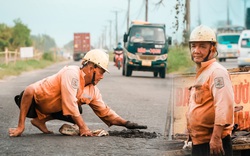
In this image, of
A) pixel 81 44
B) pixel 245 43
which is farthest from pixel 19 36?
pixel 245 43

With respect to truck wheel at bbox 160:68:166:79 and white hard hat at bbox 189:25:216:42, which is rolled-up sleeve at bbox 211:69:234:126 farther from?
truck wheel at bbox 160:68:166:79

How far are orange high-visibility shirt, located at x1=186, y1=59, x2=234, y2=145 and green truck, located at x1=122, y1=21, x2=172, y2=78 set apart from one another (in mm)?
22977

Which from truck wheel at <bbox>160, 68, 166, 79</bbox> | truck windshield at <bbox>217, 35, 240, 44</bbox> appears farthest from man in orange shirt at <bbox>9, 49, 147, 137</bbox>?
truck windshield at <bbox>217, 35, 240, 44</bbox>

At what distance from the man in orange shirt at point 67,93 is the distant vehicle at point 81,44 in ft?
216

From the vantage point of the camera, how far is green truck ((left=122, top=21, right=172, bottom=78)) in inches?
1098

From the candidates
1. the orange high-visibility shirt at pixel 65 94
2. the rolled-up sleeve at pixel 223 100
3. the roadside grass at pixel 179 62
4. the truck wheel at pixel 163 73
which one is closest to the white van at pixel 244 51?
the truck wheel at pixel 163 73

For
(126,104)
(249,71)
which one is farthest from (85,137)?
(126,104)

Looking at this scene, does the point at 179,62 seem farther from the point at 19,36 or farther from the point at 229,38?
the point at 19,36

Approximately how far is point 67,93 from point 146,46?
19954 mm

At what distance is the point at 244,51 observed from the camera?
29.9m

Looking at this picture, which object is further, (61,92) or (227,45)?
(227,45)

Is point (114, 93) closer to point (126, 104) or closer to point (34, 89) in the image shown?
point (126, 104)

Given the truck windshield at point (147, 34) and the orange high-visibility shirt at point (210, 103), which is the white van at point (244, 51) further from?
the orange high-visibility shirt at point (210, 103)

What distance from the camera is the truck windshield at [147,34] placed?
28.0m
